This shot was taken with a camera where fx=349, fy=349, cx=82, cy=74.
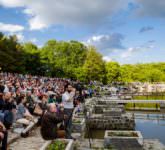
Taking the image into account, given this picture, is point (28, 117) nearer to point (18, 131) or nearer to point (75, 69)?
point (18, 131)

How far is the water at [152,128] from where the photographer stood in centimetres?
2055

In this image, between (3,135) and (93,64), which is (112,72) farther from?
(3,135)

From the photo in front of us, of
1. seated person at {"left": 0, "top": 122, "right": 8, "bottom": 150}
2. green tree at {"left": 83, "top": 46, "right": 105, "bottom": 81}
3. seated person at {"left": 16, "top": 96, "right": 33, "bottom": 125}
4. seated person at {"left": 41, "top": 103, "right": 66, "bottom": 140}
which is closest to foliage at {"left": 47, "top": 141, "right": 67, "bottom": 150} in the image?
seated person at {"left": 41, "top": 103, "right": 66, "bottom": 140}

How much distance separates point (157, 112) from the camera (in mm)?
32406

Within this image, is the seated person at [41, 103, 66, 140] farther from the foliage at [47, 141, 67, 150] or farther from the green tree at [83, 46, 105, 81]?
the green tree at [83, 46, 105, 81]

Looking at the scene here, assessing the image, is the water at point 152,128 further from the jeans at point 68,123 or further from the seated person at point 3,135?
the seated person at point 3,135

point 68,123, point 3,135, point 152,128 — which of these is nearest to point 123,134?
point 68,123

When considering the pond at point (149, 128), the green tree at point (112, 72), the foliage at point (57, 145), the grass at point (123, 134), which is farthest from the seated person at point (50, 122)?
the green tree at point (112, 72)

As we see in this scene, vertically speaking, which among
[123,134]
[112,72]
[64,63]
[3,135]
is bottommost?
[123,134]

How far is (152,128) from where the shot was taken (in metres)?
23.5

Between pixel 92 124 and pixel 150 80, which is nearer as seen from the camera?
pixel 92 124

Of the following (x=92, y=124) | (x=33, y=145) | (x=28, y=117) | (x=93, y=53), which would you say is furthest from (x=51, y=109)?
(x=93, y=53)

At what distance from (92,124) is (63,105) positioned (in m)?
11.1

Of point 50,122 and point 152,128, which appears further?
point 152,128
